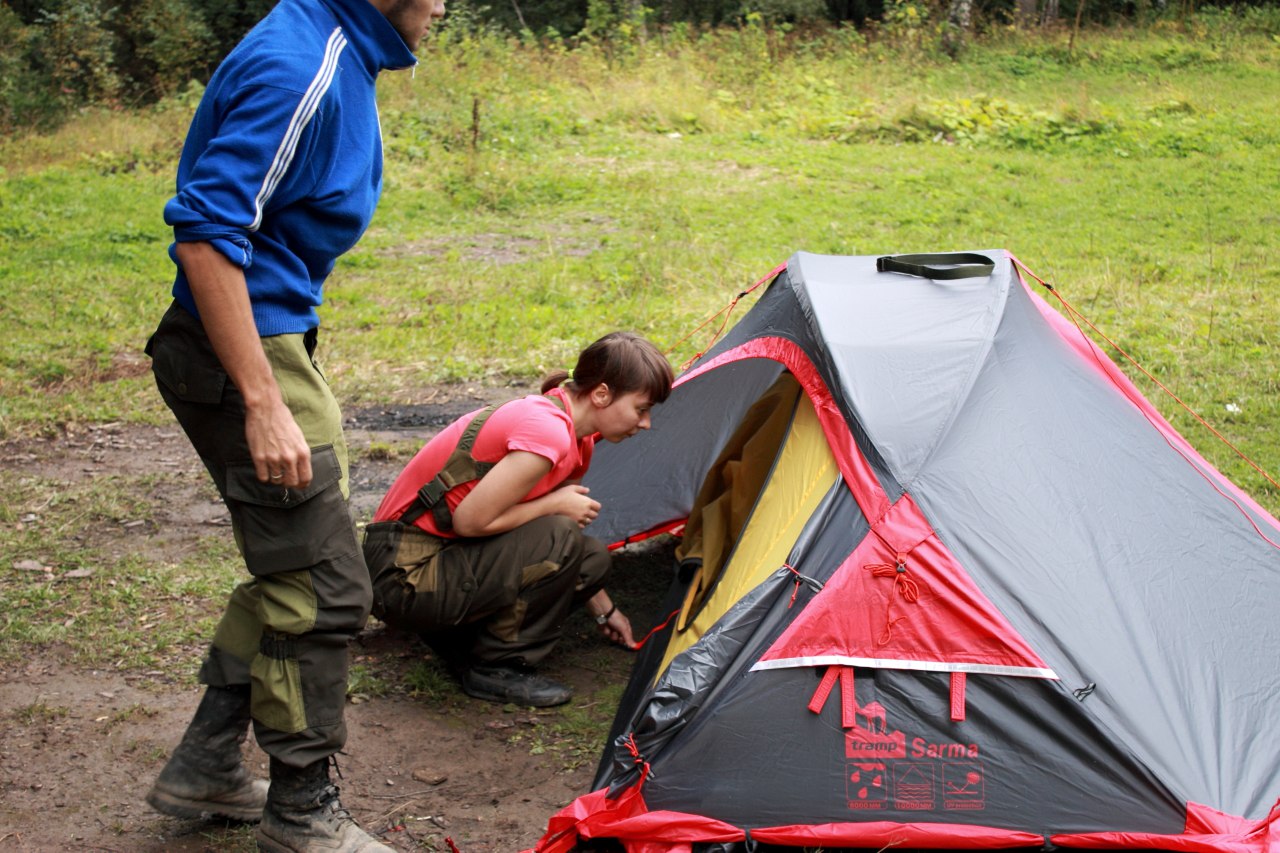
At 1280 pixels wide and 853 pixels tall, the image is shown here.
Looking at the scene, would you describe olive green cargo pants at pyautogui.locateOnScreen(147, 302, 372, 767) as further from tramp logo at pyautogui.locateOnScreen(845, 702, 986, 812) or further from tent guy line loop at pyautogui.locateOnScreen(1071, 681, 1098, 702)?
tent guy line loop at pyautogui.locateOnScreen(1071, 681, 1098, 702)

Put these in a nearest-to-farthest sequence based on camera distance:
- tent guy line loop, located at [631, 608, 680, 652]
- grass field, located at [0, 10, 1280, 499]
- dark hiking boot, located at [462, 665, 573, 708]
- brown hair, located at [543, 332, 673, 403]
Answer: brown hair, located at [543, 332, 673, 403] < dark hiking boot, located at [462, 665, 573, 708] < tent guy line loop, located at [631, 608, 680, 652] < grass field, located at [0, 10, 1280, 499]

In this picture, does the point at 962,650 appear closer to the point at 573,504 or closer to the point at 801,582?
the point at 801,582

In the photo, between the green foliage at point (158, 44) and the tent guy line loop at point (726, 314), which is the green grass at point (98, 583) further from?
the green foliage at point (158, 44)

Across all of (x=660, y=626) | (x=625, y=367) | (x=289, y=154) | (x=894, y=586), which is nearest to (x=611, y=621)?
(x=660, y=626)

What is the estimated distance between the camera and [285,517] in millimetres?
2398

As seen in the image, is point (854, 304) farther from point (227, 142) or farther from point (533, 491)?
point (227, 142)

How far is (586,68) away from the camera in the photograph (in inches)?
577

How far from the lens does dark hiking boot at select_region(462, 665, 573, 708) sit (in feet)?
11.7

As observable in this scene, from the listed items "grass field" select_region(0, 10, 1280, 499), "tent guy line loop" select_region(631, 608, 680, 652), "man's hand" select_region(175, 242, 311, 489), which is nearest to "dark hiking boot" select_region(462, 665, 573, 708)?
"tent guy line loop" select_region(631, 608, 680, 652)

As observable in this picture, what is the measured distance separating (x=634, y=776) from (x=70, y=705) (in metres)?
1.75

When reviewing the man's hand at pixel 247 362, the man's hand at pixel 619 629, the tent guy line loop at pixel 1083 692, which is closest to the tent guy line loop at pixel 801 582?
the tent guy line loop at pixel 1083 692

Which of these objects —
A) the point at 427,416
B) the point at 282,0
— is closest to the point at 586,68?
the point at 427,416

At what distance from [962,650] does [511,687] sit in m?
1.43

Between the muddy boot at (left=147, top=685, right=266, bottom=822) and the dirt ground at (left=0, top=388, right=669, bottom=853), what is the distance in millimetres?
129
